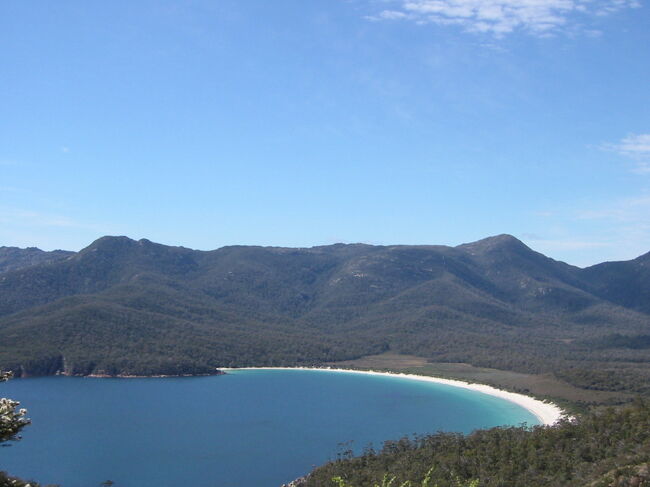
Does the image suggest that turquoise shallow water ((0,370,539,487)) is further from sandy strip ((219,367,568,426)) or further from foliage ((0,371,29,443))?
foliage ((0,371,29,443))

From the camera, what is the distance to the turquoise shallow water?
67.9 meters

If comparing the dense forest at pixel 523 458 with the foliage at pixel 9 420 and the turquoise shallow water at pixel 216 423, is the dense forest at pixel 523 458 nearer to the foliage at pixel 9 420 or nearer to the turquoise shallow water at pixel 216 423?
the turquoise shallow water at pixel 216 423

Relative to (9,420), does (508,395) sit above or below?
below

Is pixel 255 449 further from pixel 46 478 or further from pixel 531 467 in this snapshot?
Answer: pixel 531 467

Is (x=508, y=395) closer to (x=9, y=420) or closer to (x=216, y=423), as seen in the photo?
(x=216, y=423)

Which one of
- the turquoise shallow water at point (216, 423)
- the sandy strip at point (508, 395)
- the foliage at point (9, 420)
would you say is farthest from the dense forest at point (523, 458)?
the foliage at point (9, 420)

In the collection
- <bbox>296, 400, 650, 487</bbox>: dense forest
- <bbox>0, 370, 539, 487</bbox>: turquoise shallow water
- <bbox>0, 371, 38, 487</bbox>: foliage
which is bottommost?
<bbox>0, 370, 539, 487</bbox>: turquoise shallow water

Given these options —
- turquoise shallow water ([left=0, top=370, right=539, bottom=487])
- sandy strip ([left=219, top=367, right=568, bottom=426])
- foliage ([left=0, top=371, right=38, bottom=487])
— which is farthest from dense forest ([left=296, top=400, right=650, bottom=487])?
foliage ([left=0, top=371, right=38, bottom=487])

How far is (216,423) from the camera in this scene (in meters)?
94.8

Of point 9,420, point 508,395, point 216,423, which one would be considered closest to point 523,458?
point 9,420

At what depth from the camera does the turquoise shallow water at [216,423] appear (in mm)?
67875

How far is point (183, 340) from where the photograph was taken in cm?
17250

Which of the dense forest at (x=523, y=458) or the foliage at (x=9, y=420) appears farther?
the dense forest at (x=523, y=458)

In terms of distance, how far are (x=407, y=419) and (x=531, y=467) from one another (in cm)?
5134
